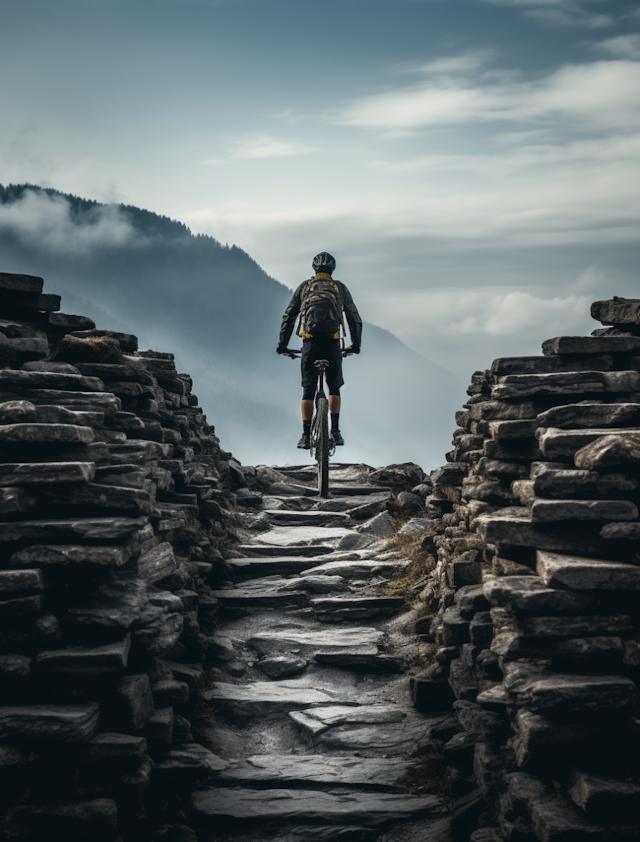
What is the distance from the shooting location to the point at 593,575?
18.5 feet

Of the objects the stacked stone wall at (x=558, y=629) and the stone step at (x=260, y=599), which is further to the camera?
the stone step at (x=260, y=599)

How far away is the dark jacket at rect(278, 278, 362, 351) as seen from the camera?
13.8 meters

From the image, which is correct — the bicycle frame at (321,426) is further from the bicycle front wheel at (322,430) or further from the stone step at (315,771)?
the stone step at (315,771)

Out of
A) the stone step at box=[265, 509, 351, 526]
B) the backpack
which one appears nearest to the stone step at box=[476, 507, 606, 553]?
the backpack

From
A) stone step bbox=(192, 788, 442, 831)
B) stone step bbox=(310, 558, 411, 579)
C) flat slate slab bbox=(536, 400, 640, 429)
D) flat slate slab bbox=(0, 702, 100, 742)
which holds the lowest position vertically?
stone step bbox=(192, 788, 442, 831)

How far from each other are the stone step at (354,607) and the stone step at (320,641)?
293mm

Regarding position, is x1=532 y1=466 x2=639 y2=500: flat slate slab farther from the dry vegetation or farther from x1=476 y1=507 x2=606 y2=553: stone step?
the dry vegetation

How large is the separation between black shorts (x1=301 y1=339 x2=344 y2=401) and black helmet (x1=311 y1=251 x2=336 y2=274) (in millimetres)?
1437

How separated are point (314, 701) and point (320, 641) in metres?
1.20

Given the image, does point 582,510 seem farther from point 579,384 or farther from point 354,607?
point 354,607

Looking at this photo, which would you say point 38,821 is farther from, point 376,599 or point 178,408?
point 178,408

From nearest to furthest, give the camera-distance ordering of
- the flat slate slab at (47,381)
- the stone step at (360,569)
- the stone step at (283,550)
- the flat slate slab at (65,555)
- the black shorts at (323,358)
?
the flat slate slab at (65,555)
the flat slate slab at (47,381)
the stone step at (360,569)
the stone step at (283,550)
the black shorts at (323,358)

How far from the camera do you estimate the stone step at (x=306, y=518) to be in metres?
14.3

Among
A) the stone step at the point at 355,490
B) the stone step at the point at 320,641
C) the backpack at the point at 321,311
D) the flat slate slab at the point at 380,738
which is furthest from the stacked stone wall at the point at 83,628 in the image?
the stone step at the point at 355,490
